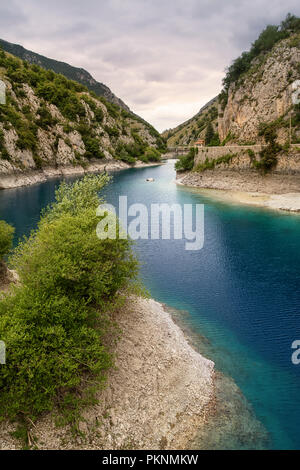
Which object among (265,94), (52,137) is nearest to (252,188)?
(265,94)

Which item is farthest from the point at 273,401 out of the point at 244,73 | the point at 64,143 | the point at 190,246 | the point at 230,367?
the point at 64,143

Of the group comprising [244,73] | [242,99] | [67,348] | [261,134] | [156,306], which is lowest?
[156,306]

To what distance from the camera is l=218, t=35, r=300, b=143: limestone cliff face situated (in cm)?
6400

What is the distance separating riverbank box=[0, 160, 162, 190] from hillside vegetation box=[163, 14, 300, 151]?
53.9 meters

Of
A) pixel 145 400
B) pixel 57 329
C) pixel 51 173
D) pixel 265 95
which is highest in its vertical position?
pixel 265 95

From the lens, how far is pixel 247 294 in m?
23.2

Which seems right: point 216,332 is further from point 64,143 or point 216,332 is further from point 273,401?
point 64,143

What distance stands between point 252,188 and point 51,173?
229 ft

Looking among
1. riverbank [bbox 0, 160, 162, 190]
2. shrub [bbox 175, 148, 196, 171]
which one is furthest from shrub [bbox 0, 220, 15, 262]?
shrub [bbox 175, 148, 196, 171]

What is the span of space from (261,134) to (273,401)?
2489 inches

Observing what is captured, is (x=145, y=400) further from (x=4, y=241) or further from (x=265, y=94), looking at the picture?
(x=265, y=94)

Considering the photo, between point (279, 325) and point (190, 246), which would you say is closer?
point (279, 325)

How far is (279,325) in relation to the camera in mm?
19016

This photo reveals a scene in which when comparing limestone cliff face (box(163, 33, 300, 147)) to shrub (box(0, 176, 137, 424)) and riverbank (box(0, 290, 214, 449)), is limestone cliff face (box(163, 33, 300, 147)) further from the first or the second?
shrub (box(0, 176, 137, 424))
